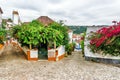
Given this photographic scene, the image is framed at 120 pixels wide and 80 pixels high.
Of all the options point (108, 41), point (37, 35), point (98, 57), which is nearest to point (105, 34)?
point (108, 41)

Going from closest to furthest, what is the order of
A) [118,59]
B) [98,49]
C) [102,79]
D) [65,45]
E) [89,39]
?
[102,79] < [118,59] < [98,49] < [89,39] < [65,45]

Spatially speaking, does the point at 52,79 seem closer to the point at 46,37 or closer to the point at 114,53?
the point at 114,53

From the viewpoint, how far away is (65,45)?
19.4 m

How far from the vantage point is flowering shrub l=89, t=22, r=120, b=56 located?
1245 centimetres

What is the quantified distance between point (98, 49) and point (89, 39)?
5.13 ft

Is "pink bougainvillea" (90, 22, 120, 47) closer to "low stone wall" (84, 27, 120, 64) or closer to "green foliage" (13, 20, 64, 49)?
"low stone wall" (84, 27, 120, 64)

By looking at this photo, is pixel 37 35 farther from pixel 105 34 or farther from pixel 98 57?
pixel 105 34

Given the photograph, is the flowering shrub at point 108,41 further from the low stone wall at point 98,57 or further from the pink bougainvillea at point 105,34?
the low stone wall at point 98,57

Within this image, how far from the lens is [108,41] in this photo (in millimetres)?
12703

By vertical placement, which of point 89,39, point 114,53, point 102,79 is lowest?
point 102,79

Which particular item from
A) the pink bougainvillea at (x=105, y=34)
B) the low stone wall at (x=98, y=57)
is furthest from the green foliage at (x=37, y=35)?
the pink bougainvillea at (x=105, y=34)

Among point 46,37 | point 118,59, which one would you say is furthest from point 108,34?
point 46,37

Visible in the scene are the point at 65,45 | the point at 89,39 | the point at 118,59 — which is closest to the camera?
the point at 118,59

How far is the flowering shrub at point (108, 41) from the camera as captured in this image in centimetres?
1245
